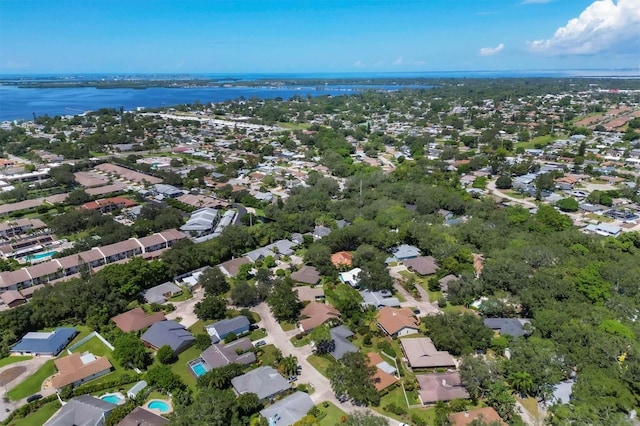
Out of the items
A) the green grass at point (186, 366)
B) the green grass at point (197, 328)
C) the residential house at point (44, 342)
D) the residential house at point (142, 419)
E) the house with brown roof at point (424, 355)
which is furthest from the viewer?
the green grass at point (197, 328)

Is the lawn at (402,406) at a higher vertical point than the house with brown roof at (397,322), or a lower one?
lower

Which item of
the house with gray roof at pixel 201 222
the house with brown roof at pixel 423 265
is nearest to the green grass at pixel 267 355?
the house with brown roof at pixel 423 265

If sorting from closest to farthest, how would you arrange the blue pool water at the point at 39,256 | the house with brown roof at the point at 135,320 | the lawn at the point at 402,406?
the lawn at the point at 402,406, the house with brown roof at the point at 135,320, the blue pool water at the point at 39,256

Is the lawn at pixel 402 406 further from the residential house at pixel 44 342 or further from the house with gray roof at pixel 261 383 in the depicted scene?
the residential house at pixel 44 342

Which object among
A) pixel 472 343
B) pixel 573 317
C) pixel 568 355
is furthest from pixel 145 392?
pixel 573 317

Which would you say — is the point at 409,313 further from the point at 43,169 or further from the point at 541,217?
the point at 43,169

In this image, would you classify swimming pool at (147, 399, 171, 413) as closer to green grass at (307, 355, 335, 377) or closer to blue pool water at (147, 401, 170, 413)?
blue pool water at (147, 401, 170, 413)
